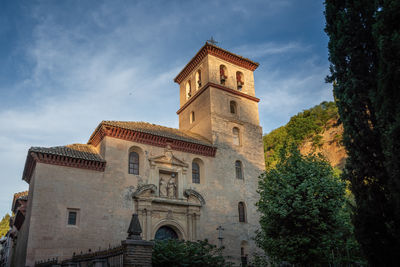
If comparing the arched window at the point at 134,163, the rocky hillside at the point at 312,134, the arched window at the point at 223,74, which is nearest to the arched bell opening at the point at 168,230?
the arched window at the point at 134,163

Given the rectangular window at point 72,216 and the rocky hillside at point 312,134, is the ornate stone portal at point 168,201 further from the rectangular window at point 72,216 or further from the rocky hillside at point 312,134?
the rocky hillside at point 312,134

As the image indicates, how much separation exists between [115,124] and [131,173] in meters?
3.08

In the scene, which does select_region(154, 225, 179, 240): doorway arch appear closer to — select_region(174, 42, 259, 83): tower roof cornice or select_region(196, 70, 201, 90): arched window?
select_region(196, 70, 201, 90): arched window

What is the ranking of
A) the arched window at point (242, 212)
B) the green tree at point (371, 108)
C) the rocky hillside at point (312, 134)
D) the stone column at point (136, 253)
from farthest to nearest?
the rocky hillside at point (312, 134), the arched window at point (242, 212), the stone column at point (136, 253), the green tree at point (371, 108)

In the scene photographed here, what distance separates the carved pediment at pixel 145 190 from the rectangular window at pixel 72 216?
10.6ft

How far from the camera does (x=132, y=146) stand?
837 inches

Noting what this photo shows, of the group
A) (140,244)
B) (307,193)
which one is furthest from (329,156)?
(140,244)

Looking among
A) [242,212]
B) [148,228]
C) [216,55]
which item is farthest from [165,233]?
[216,55]

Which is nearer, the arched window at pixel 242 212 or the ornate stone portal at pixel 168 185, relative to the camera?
the ornate stone portal at pixel 168 185

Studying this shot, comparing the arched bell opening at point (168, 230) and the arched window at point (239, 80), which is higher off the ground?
the arched window at point (239, 80)

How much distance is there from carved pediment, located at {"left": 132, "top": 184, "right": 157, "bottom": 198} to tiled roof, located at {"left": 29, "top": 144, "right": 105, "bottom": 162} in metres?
2.64

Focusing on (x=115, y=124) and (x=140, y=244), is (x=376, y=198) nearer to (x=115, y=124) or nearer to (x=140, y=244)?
(x=140, y=244)

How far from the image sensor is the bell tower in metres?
26.0

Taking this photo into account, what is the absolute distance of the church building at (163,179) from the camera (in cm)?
1791
